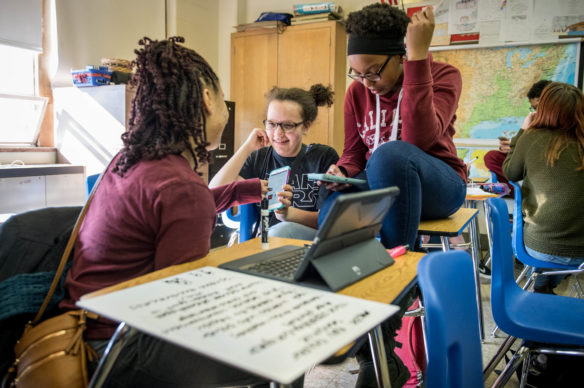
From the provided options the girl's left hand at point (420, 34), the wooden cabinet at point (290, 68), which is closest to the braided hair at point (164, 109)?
the girl's left hand at point (420, 34)

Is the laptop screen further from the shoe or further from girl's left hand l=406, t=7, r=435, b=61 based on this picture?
the shoe

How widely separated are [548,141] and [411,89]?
4.35 ft

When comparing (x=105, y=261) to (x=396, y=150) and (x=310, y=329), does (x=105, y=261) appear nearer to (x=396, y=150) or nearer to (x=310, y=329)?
(x=310, y=329)

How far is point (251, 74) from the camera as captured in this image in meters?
5.35

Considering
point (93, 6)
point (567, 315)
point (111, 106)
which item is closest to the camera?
point (567, 315)

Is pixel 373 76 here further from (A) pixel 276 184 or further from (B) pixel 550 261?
(B) pixel 550 261

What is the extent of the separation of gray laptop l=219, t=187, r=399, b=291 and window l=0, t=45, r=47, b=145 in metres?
3.82

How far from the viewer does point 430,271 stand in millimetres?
691

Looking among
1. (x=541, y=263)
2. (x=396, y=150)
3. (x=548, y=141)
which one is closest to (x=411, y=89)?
(x=396, y=150)

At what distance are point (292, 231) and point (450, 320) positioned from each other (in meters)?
1.35

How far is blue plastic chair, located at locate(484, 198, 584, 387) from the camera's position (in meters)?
1.30

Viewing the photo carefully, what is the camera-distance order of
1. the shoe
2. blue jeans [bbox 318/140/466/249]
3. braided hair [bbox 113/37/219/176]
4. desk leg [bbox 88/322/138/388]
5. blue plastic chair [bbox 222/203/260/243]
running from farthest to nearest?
the shoe → blue plastic chair [bbox 222/203/260/243] → blue jeans [bbox 318/140/466/249] → braided hair [bbox 113/37/219/176] → desk leg [bbox 88/322/138/388]

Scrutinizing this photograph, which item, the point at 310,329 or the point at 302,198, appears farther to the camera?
the point at 302,198

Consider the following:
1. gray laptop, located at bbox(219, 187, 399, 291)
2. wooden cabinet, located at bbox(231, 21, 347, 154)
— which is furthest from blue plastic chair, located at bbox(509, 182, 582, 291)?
wooden cabinet, located at bbox(231, 21, 347, 154)
